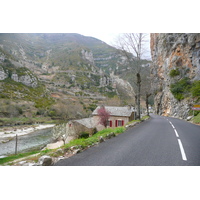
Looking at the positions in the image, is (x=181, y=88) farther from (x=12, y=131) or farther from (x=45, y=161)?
(x=12, y=131)

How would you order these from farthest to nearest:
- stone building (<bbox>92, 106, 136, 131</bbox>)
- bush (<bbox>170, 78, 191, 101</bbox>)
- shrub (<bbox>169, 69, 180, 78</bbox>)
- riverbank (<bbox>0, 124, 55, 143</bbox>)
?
riverbank (<bbox>0, 124, 55, 143</bbox>) → shrub (<bbox>169, 69, 180, 78</bbox>) → stone building (<bbox>92, 106, 136, 131</bbox>) → bush (<bbox>170, 78, 191, 101</bbox>)

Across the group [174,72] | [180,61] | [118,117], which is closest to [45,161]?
[118,117]

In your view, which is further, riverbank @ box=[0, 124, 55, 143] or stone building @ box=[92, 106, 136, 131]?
riverbank @ box=[0, 124, 55, 143]


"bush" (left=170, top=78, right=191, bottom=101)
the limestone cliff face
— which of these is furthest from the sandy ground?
"bush" (left=170, top=78, right=191, bottom=101)

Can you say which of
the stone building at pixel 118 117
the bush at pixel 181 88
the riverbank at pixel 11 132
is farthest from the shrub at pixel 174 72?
the riverbank at pixel 11 132

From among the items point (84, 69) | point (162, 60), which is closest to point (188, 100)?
point (162, 60)

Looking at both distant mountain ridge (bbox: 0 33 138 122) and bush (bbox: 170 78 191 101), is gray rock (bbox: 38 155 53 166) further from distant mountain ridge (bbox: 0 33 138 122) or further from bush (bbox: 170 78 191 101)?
distant mountain ridge (bbox: 0 33 138 122)

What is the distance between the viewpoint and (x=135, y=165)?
343 centimetres

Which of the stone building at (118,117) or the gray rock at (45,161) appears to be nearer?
the gray rock at (45,161)

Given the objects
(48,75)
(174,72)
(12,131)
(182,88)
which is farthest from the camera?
(48,75)

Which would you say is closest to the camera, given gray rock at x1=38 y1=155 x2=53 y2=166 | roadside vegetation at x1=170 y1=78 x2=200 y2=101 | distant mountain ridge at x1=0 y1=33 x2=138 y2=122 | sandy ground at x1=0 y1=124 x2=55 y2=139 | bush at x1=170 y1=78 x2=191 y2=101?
gray rock at x1=38 y1=155 x2=53 y2=166

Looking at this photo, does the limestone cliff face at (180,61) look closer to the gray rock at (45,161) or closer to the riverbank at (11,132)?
the gray rock at (45,161)

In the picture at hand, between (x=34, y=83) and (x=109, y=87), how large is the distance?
57.0 metres

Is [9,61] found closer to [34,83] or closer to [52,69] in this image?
[34,83]
